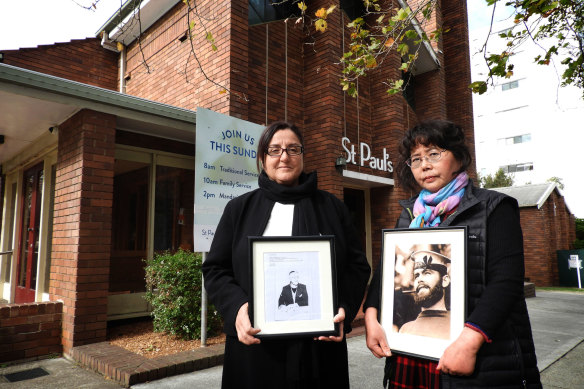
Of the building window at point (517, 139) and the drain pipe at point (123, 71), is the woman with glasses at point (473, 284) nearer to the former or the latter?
the drain pipe at point (123, 71)

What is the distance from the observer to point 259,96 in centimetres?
726

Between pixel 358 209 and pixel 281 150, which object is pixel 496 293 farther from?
pixel 358 209

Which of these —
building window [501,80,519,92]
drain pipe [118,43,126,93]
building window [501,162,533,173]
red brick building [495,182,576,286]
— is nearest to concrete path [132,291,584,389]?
drain pipe [118,43,126,93]

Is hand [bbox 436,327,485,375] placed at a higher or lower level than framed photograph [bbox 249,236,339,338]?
lower

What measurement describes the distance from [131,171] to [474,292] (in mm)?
5991

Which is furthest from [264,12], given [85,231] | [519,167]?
[519,167]

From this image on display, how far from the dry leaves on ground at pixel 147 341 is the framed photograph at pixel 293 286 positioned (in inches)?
138

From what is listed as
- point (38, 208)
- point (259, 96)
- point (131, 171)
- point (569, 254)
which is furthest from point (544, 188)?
point (38, 208)

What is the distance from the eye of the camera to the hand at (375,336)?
166cm

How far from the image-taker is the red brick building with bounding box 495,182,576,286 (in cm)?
1837

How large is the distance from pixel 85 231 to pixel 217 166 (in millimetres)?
1882

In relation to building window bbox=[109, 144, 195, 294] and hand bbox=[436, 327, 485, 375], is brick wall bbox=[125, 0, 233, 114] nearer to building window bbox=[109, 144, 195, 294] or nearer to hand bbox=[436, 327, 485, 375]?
building window bbox=[109, 144, 195, 294]

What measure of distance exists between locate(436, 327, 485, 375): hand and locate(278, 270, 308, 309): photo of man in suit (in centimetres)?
60

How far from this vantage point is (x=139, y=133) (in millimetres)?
6262
